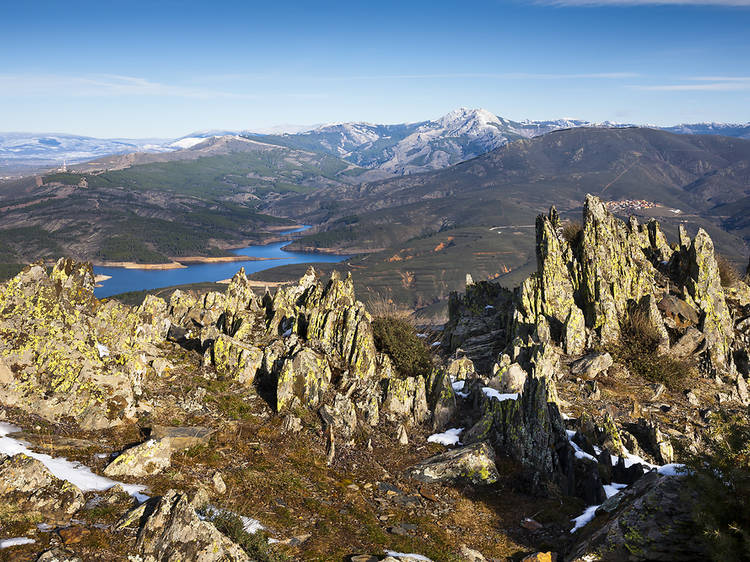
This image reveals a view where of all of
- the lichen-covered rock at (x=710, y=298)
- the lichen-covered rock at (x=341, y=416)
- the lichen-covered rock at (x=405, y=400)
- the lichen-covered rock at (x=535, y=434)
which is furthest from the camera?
the lichen-covered rock at (x=710, y=298)

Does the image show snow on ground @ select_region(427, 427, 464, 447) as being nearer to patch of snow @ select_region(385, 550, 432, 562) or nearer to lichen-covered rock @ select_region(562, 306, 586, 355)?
patch of snow @ select_region(385, 550, 432, 562)

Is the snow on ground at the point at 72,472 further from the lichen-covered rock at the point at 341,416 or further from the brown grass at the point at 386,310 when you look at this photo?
the brown grass at the point at 386,310

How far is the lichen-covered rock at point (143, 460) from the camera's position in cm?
1304

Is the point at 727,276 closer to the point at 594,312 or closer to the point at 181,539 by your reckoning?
the point at 594,312

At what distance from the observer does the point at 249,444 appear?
56.4ft

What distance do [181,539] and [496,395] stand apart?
16.2 m

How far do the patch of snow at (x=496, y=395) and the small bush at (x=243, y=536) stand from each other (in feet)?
44.0

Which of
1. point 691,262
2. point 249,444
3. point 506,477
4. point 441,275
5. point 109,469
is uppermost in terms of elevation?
point 691,262

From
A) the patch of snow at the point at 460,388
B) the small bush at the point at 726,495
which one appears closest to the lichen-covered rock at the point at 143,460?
the small bush at the point at 726,495

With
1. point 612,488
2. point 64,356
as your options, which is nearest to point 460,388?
point 612,488

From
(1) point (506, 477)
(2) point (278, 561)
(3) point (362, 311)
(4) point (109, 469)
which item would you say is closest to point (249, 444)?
(4) point (109, 469)

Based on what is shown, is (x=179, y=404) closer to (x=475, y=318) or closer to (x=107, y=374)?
(x=107, y=374)

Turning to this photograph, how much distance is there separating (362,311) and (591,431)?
13.9 metres

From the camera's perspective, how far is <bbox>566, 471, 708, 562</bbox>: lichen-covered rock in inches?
432
